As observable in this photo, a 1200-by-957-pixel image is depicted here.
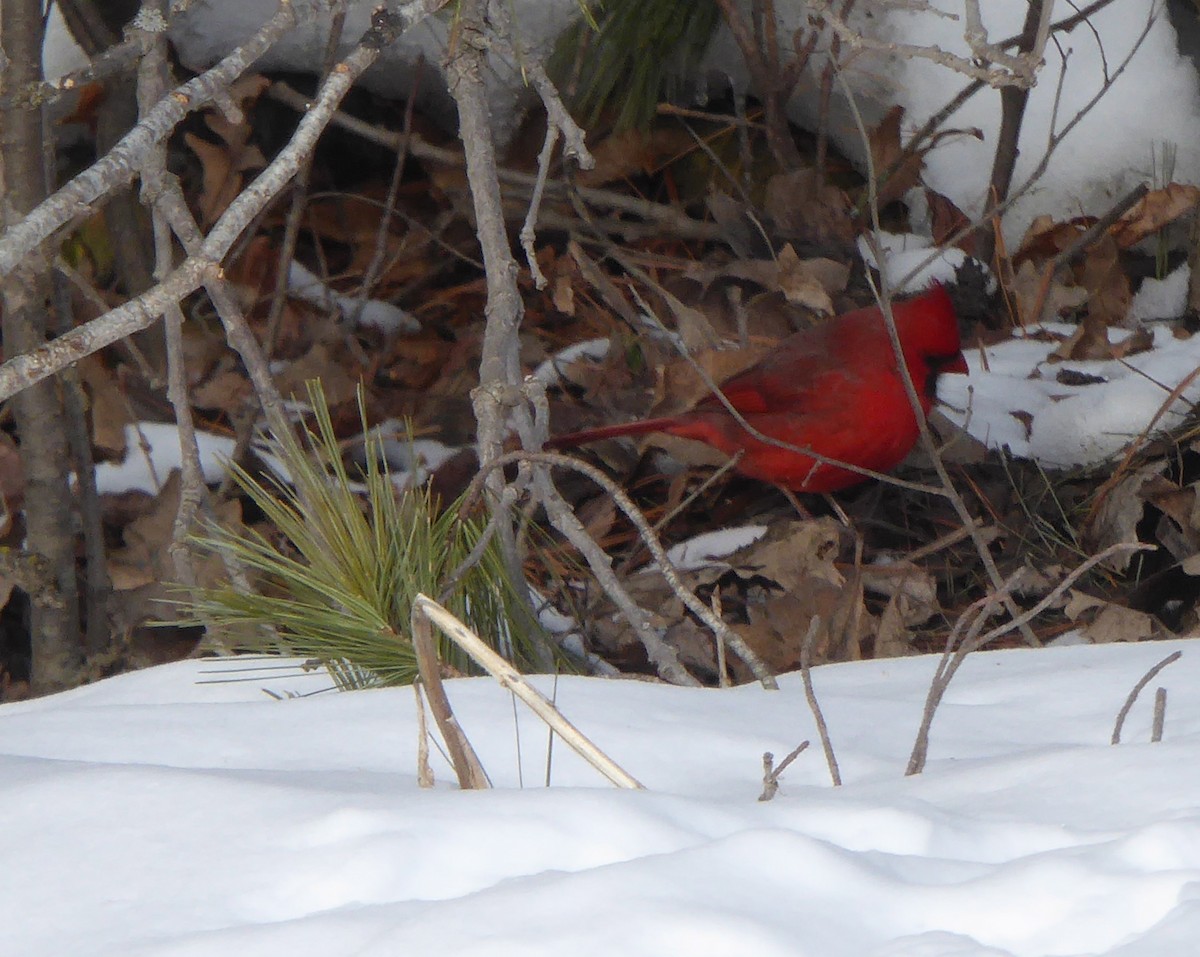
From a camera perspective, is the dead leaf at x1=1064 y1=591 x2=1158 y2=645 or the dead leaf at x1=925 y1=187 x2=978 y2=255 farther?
the dead leaf at x1=925 y1=187 x2=978 y2=255

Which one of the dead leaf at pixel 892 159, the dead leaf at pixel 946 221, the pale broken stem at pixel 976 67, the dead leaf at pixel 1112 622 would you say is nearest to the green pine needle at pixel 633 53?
the dead leaf at pixel 892 159

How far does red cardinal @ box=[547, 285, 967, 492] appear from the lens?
2.69m

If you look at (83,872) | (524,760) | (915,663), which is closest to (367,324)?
(915,663)

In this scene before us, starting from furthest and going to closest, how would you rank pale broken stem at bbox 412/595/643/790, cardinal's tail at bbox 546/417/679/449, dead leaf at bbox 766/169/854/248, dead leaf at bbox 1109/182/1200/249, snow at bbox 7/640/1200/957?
dead leaf at bbox 766/169/854/248 < dead leaf at bbox 1109/182/1200/249 < cardinal's tail at bbox 546/417/679/449 < pale broken stem at bbox 412/595/643/790 < snow at bbox 7/640/1200/957

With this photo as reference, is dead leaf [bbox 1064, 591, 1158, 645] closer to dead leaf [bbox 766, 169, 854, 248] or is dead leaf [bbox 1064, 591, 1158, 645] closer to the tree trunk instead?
dead leaf [bbox 766, 169, 854, 248]

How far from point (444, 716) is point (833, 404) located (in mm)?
1729

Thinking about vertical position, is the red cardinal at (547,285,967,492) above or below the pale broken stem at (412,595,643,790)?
above

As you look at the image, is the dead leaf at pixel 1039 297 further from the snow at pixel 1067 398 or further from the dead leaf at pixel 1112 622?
the dead leaf at pixel 1112 622

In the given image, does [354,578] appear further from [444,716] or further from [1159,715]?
[1159,715]

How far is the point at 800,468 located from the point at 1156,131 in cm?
139

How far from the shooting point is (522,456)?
5.45 feet

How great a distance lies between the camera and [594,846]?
952mm

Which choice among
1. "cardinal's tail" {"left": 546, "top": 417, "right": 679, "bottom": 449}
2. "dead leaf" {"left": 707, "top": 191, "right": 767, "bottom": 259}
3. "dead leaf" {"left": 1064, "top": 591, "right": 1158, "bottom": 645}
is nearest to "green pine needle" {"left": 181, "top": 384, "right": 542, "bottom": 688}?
"cardinal's tail" {"left": 546, "top": 417, "right": 679, "bottom": 449}

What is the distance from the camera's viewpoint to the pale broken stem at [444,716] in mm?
1119
